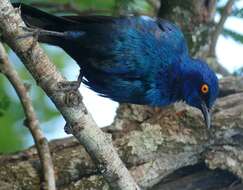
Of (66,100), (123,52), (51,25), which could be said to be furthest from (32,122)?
(66,100)

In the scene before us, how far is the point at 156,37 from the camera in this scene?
474 cm

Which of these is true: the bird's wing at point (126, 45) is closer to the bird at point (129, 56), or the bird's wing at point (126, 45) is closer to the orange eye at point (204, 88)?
the bird at point (129, 56)

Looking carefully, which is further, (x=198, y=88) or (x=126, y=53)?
(x=198, y=88)

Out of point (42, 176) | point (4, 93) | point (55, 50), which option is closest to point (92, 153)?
point (42, 176)

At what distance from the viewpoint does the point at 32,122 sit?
188 inches

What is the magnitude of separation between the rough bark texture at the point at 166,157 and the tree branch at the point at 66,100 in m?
0.68

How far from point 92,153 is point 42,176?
0.79 metres

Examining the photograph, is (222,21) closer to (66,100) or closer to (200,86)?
(200,86)

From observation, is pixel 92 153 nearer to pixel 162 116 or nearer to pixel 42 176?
pixel 42 176

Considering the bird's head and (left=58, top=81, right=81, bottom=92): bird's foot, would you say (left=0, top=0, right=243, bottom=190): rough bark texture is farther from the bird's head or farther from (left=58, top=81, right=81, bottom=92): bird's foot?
(left=58, top=81, right=81, bottom=92): bird's foot

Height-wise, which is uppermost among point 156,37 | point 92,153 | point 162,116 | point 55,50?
point 55,50

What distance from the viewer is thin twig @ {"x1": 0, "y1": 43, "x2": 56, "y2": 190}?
4.60m

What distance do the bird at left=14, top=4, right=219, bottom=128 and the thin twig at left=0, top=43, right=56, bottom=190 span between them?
31cm

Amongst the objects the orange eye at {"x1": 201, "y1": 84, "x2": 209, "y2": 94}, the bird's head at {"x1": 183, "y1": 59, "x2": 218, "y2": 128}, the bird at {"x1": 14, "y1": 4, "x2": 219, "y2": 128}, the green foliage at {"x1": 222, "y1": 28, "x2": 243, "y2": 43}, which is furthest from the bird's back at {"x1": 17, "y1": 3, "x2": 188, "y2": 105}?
the green foliage at {"x1": 222, "y1": 28, "x2": 243, "y2": 43}
